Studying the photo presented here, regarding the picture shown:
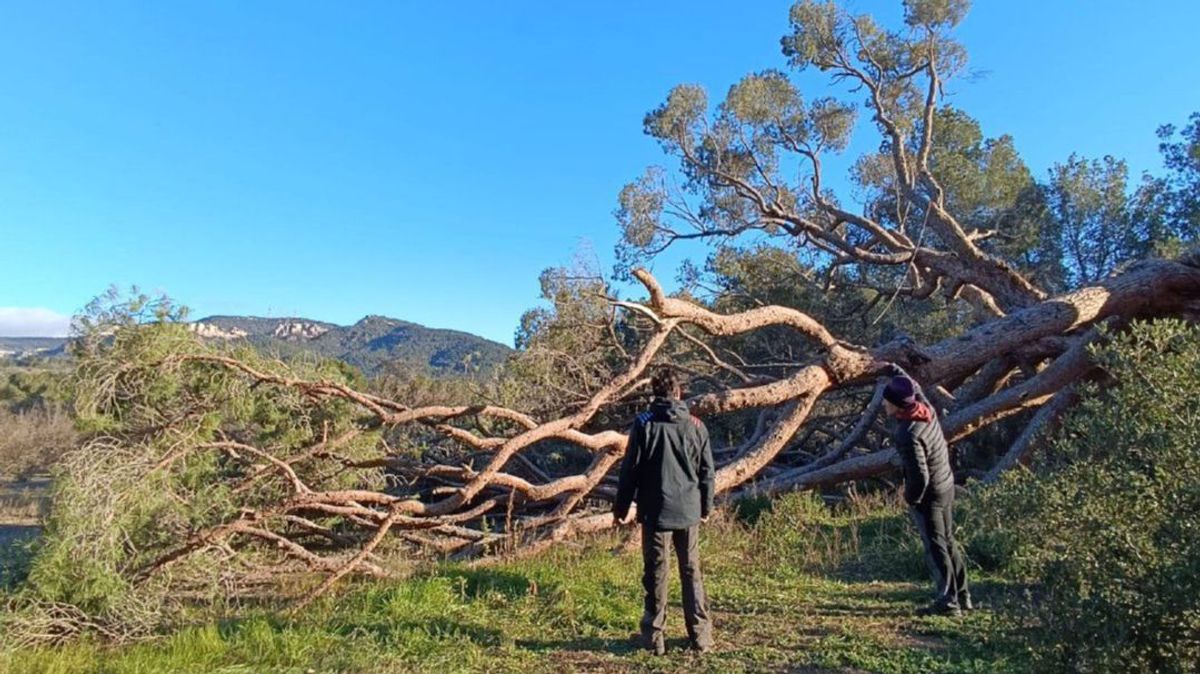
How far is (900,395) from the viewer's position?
16.7 ft

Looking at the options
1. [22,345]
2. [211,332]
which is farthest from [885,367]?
[22,345]

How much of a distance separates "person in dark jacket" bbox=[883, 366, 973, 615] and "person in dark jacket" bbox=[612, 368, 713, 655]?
4.43 ft

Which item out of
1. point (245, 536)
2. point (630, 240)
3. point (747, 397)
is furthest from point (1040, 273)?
point (245, 536)

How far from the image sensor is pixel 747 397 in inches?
299

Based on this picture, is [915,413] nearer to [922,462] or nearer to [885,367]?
[922,462]

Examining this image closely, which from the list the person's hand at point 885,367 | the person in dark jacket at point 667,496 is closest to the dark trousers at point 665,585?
the person in dark jacket at point 667,496

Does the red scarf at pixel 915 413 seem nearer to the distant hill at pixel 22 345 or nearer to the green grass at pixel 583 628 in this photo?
the green grass at pixel 583 628

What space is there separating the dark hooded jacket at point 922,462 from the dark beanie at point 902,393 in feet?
0.41

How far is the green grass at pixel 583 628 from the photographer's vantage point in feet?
13.5

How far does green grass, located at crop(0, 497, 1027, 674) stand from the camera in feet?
13.5

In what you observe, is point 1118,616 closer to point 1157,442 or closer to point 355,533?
point 1157,442

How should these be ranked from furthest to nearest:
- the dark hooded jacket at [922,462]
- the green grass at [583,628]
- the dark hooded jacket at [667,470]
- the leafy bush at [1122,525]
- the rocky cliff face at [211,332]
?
the rocky cliff face at [211,332], the dark hooded jacket at [922,462], the dark hooded jacket at [667,470], the green grass at [583,628], the leafy bush at [1122,525]

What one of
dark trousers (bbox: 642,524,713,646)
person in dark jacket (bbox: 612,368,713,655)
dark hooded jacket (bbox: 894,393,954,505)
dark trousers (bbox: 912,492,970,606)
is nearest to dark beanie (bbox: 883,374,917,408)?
dark hooded jacket (bbox: 894,393,954,505)

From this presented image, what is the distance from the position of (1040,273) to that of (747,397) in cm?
1223
